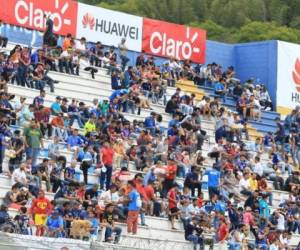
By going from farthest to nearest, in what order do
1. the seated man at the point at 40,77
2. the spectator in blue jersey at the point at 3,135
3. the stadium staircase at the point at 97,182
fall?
the seated man at the point at 40,77, the spectator in blue jersey at the point at 3,135, the stadium staircase at the point at 97,182

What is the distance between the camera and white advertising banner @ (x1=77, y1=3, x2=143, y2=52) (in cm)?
4497

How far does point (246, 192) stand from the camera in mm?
38969

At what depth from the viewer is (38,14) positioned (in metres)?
43.1

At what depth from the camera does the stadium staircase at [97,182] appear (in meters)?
25.6

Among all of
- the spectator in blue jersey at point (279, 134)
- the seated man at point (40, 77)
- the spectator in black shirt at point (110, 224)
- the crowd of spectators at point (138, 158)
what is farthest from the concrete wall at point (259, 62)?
the spectator in black shirt at point (110, 224)

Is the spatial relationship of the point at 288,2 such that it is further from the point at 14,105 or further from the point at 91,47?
the point at 14,105

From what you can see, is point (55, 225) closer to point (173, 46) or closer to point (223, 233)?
point (223, 233)

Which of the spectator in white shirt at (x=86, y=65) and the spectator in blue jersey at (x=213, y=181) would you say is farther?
the spectator in white shirt at (x=86, y=65)

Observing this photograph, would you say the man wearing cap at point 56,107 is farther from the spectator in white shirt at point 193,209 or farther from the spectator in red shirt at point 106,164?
the spectator in white shirt at point 193,209

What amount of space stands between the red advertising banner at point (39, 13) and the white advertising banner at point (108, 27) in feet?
1.36

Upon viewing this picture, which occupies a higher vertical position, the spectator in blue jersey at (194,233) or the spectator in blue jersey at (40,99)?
the spectator in blue jersey at (40,99)

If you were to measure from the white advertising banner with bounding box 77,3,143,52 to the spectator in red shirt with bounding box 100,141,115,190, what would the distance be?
1014cm

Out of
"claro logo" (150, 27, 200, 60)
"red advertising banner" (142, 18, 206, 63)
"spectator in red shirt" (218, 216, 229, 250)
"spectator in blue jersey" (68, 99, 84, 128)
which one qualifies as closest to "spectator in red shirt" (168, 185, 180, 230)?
"spectator in red shirt" (218, 216, 229, 250)

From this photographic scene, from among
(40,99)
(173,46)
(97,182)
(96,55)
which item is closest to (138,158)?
(97,182)
